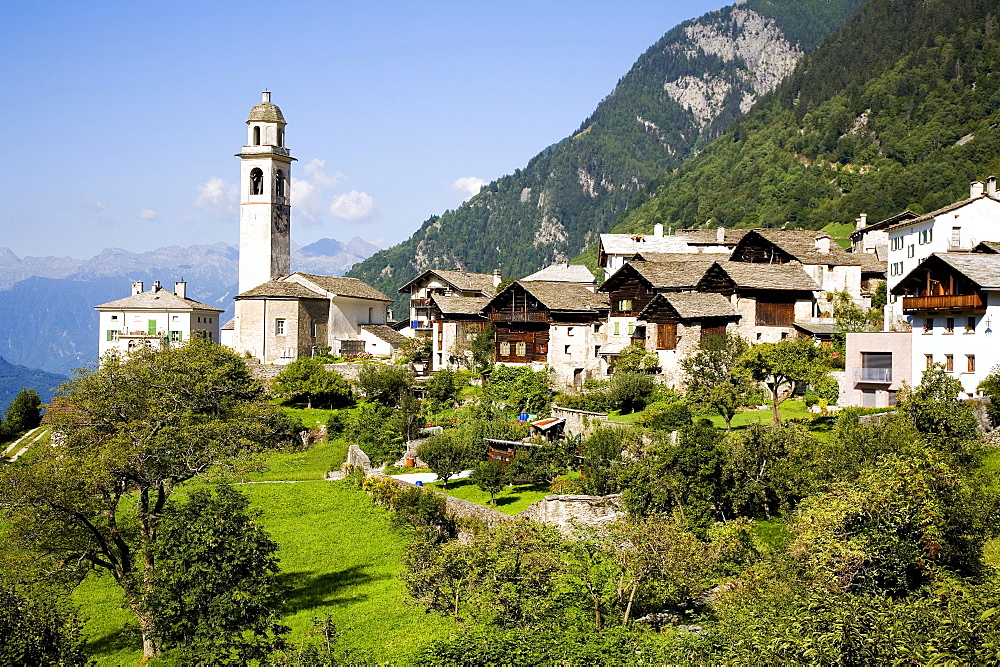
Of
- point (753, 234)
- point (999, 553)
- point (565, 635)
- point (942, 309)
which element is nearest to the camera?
point (565, 635)

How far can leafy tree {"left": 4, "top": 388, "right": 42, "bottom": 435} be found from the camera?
57.1 metres

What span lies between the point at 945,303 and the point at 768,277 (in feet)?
49.5

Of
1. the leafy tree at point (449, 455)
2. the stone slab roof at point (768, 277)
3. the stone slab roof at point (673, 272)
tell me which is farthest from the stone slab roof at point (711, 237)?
the leafy tree at point (449, 455)

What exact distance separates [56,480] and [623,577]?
49.6 feet

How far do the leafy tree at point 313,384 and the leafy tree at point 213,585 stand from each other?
28947 mm

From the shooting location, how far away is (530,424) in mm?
41969

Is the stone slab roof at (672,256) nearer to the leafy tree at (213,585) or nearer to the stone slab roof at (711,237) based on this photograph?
the stone slab roof at (711,237)

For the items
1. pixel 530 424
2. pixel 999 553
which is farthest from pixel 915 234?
pixel 999 553

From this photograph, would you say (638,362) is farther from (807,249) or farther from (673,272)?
(807,249)

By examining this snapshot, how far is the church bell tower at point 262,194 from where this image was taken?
70688 millimetres

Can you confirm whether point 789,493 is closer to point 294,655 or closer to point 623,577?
point 623,577

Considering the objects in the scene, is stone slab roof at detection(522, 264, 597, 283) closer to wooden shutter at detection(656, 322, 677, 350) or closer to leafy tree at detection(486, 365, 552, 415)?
wooden shutter at detection(656, 322, 677, 350)

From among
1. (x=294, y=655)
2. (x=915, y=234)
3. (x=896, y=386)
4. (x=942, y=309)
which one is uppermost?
(x=915, y=234)

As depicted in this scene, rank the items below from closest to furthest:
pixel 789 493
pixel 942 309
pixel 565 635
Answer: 1. pixel 565 635
2. pixel 789 493
3. pixel 942 309
